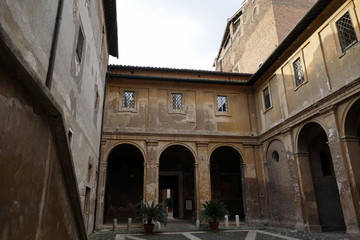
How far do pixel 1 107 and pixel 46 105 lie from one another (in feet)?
2.91

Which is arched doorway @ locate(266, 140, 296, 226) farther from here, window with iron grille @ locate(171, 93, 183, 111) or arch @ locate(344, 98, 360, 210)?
window with iron grille @ locate(171, 93, 183, 111)

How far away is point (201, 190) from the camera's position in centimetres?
1384

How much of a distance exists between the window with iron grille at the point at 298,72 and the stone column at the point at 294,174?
220cm

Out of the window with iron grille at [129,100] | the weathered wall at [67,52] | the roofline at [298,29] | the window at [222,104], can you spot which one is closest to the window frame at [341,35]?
the roofline at [298,29]

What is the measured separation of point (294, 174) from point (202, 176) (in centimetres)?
458

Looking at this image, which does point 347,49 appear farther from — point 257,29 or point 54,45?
point 257,29

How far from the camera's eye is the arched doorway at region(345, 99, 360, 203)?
8773 mm

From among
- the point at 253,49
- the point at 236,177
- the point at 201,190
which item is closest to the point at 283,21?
the point at 253,49

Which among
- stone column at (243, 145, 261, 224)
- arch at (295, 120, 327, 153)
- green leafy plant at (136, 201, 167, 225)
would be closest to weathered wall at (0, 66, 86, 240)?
green leafy plant at (136, 201, 167, 225)

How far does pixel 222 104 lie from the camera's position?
51.6 feet

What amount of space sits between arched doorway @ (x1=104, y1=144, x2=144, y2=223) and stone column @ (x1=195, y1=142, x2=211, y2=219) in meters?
4.19

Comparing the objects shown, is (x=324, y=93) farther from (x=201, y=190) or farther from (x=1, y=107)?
(x=1, y=107)

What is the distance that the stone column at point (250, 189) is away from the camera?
1394 centimetres

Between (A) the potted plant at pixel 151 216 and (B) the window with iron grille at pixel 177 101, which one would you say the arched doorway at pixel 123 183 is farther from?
(A) the potted plant at pixel 151 216
